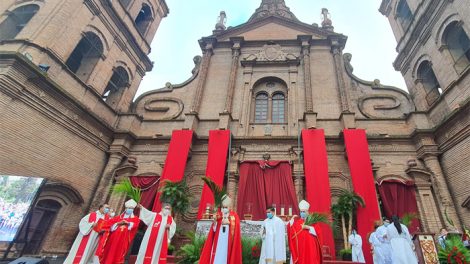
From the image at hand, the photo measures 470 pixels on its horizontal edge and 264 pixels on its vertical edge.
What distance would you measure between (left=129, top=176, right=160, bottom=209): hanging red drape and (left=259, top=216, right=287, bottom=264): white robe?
640 centimetres

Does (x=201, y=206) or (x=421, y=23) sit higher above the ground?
(x=421, y=23)

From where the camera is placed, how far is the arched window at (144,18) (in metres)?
17.3

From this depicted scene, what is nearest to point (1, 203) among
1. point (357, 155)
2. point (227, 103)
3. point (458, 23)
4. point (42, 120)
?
point (42, 120)

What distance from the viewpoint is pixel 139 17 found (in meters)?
17.6

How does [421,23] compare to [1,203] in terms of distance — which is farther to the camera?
[421,23]

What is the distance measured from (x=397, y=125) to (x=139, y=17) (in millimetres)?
17198

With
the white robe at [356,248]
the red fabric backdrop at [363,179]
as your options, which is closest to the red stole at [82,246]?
the white robe at [356,248]

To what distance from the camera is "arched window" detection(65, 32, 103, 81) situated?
504 inches

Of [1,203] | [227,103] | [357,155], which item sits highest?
[227,103]

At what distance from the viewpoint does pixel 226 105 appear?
43.6 feet

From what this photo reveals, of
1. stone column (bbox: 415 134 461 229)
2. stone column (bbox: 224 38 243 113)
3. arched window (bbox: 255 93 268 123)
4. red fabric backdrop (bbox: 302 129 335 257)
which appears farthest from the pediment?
stone column (bbox: 415 134 461 229)

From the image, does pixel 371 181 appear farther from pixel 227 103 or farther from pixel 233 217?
pixel 227 103

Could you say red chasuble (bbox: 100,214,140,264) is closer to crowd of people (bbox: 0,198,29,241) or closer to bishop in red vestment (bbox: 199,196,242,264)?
bishop in red vestment (bbox: 199,196,242,264)

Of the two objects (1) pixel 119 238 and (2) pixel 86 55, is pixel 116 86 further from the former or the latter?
(1) pixel 119 238
